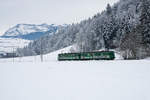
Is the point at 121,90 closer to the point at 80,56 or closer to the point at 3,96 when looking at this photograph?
the point at 3,96

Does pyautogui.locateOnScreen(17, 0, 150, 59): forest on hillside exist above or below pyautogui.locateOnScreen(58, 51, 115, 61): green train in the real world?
above

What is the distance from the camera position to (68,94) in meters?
9.83

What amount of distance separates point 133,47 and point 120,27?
69.7 ft

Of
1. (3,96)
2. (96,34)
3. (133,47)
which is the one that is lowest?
(3,96)

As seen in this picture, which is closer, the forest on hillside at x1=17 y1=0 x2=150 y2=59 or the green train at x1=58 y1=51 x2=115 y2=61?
the green train at x1=58 y1=51 x2=115 y2=61

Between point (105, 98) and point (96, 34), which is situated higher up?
point (96, 34)

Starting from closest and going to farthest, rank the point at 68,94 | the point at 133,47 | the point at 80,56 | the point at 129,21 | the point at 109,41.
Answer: the point at 68,94 < the point at 133,47 < the point at 80,56 < the point at 129,21 < the point at 109,41

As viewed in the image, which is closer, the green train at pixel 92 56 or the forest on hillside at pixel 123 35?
the green train at pixel 92 56

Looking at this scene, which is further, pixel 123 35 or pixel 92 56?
pixel 123 35

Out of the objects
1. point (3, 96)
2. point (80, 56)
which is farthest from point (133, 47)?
point (3, 96)

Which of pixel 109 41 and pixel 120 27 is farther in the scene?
pixel 109 41

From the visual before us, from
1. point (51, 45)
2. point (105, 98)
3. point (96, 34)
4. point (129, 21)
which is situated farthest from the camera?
point (51, 45)

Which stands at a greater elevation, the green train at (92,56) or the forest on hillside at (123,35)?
the forest on hillside at (123,35)

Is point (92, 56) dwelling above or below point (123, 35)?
below
